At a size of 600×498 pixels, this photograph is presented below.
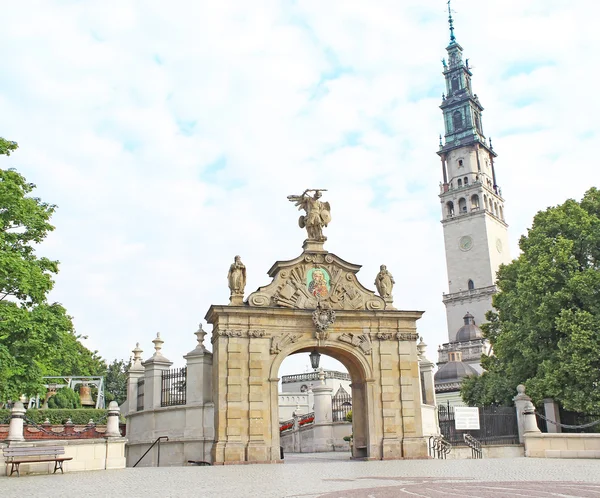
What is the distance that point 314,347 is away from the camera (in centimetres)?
2489

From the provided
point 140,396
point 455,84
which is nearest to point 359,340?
point 140,396

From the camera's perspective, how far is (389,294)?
26.1m

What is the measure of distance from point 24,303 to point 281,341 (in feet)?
29.2

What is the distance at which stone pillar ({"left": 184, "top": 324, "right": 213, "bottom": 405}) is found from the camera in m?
24.3

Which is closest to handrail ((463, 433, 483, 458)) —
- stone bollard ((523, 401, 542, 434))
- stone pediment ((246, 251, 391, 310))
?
stone bollard ((523, 401, 542, 434))

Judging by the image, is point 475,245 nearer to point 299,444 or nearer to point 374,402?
point 299,444

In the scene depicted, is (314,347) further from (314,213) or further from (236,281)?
(314,213)

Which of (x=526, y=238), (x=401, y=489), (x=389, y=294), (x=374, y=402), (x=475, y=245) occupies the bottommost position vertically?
(x=401, y=489)

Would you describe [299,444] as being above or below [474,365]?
below

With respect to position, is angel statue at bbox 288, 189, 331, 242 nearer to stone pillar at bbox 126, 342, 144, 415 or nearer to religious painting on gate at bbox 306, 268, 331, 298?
religious painting on gate at bbox 306, 268, 331, 298

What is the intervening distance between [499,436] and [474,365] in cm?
5806

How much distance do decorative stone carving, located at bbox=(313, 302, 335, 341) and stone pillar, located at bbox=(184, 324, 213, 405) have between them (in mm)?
4207

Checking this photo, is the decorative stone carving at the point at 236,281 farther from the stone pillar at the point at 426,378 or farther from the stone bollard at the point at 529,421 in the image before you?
the stone bollard at the point at 529,421

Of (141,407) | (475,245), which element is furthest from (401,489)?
(475,245)
